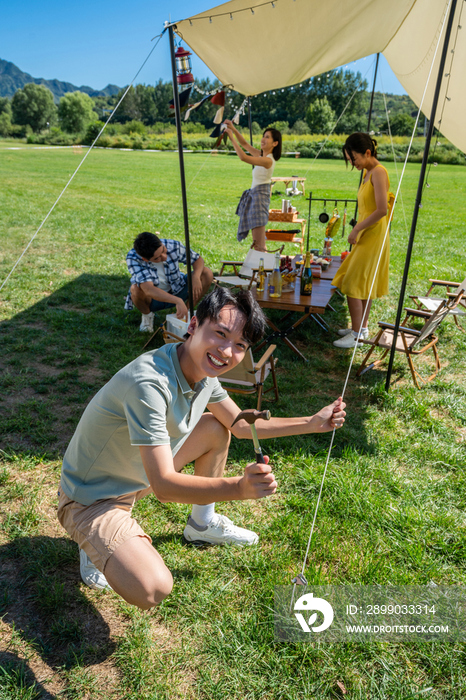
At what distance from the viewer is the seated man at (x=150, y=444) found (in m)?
1.69

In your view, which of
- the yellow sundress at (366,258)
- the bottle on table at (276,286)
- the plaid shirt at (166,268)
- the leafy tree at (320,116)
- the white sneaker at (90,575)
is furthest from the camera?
the leafy tree at (320,116)

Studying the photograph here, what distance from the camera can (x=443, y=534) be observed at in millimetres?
2582

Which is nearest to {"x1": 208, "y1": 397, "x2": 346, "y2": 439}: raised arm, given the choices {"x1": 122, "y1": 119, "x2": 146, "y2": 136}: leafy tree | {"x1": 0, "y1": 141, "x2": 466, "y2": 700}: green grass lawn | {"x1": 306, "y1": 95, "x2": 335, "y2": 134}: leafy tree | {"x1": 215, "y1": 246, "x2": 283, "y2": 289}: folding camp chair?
{"x1": 0, "y1": 141, "x2": 466, "y2": 700}: green grass lawn

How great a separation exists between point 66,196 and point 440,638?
14898mm

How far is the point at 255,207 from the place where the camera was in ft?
21.2

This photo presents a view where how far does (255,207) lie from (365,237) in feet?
7.74

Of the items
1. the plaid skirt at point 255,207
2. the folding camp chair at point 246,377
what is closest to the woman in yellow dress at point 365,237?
the folding camp chair at point 246,377

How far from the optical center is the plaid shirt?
185 inches

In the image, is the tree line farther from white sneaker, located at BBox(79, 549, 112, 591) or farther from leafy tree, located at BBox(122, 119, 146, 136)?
white sneaker, located at BBox(79, 549, 112, 591)

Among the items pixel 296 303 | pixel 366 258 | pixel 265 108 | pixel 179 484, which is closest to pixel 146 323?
pixel 296 303

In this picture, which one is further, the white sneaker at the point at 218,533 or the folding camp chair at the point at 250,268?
the folding camp chair at the point at 250,268

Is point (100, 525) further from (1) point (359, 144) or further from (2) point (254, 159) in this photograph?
(2) point (254, 159)

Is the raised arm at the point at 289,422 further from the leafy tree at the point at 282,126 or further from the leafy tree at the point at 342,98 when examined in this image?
the leafy tree at the point at 342,98

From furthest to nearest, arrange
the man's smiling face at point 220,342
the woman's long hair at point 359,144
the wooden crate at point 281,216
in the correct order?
the wooden crate at point 281,216 < the woman's long hair at point 359,144 < the man's smiling face at point 220,342
